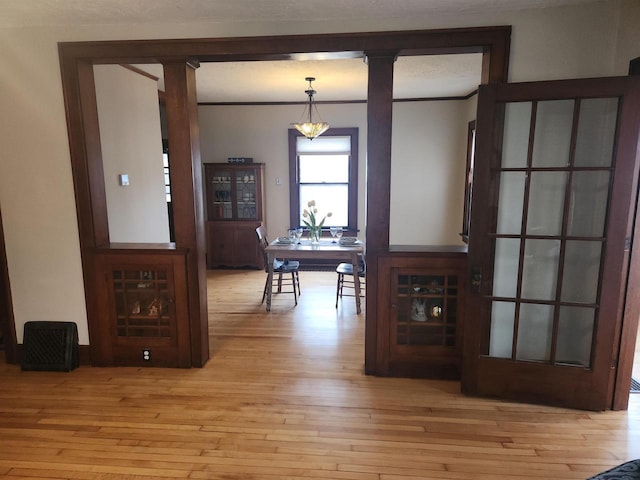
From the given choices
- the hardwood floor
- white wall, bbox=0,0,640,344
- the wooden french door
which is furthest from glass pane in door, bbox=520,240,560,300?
white wall, bbox=0,0,640,344

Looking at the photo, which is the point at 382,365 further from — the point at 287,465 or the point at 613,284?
the point at 613,284

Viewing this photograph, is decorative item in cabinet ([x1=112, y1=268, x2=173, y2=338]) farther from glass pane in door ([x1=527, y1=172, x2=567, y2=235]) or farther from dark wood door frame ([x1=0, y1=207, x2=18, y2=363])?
glass pane in door ([x1=527, y1=172, x2=567, y2=235])

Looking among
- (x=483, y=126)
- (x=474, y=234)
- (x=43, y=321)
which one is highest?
(x=483, y=126)

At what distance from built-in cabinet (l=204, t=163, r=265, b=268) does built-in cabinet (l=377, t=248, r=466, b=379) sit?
3570mm

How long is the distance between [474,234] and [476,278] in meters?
0.29

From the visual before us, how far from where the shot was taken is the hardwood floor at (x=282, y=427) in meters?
2.04

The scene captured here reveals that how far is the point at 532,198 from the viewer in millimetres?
2500

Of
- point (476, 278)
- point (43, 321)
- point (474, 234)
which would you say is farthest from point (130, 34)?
point (476, 278)

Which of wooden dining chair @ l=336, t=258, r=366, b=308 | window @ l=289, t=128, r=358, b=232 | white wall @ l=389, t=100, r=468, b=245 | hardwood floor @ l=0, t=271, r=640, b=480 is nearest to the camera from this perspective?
hardwood floor @ l=0, t=271, r=640, b=480

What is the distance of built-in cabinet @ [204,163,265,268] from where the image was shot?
6156 mm

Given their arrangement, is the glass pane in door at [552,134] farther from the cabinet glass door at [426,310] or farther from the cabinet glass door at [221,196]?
the cabinet glass door at [221,196]

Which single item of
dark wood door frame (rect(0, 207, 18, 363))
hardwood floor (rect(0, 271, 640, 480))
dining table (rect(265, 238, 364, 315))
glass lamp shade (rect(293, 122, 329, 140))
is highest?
glass lamp shade (rect(293, 122, 329, 140))

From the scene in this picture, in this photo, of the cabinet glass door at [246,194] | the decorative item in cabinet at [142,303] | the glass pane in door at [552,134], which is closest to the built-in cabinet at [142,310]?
the decorative item in cabinet at [142,303]

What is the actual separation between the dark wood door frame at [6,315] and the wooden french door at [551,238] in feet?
11.6
